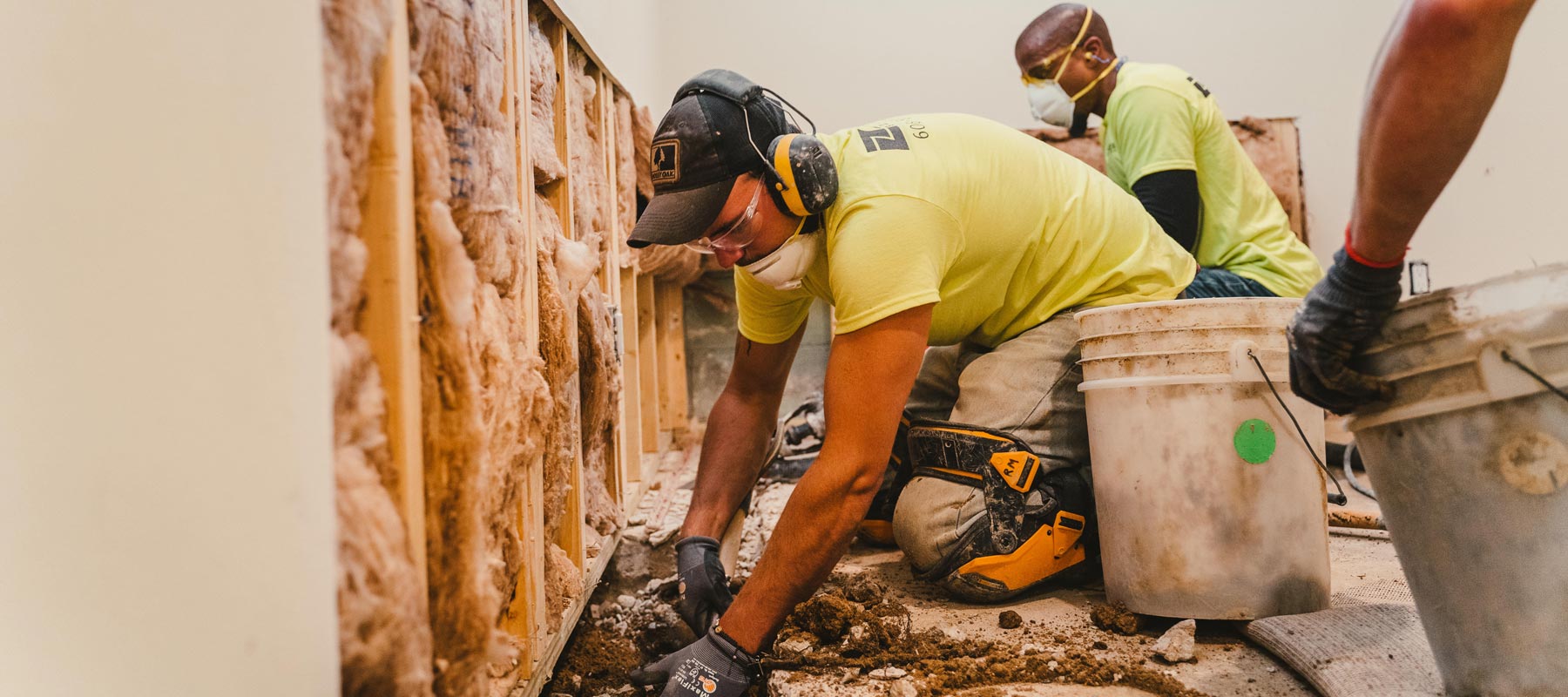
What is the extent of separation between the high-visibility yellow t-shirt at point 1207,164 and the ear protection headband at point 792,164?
1494mm

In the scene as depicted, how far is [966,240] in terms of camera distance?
1837 mm

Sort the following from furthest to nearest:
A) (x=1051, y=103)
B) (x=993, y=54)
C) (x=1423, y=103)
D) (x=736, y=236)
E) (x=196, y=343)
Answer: (x=993, y=54), (x=1051, y=103), (x=736, y=236), (x=1423, y=103), (x=196, y=343)

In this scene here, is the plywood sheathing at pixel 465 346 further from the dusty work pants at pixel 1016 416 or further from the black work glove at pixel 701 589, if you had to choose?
the dusty work pants at pixel 1016 416

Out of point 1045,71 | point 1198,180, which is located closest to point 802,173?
point 1198,180

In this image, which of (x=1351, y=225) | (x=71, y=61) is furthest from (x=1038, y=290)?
(x=71, y=61)

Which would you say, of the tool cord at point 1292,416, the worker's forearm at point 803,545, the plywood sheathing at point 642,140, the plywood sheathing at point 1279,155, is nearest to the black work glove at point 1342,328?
the tool cord at point 1292,416

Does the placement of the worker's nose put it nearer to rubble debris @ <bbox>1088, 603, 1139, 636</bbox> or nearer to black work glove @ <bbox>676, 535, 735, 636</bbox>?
black work glove @ <bbox>676, 535, 735, 636</bbox>

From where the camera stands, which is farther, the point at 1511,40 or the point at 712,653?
the point at 712,653

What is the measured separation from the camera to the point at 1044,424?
79.9 inches

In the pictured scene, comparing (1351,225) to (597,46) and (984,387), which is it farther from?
(597,46)

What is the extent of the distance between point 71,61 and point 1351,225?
4.56ft

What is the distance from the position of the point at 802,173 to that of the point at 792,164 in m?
0.02

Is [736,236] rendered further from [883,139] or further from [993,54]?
[993,54]

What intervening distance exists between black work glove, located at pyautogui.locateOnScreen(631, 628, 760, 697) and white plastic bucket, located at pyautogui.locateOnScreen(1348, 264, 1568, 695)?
0.97 m
